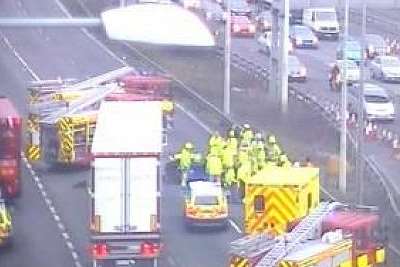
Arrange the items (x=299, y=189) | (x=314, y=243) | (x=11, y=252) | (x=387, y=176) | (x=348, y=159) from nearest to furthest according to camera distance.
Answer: (x=314, y=243) → (x=299, y=189) → (x=11, y=252) → (x=387, y=176) → (x=348, y=159)

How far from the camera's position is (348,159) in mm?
31062

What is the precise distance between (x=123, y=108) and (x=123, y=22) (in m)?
14.7

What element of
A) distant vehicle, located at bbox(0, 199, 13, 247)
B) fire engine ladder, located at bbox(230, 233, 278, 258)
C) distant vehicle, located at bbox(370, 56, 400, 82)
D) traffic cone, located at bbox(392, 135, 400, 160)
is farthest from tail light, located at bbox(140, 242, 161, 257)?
distant vehicle, located at bbox(370, 56, 400, 82)

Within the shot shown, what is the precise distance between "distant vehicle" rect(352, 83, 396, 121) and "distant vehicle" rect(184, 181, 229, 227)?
1271 cm

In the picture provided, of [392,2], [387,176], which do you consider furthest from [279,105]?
[392,2]

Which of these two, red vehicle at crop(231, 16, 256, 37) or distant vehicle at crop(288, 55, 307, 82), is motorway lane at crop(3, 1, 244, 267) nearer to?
distant vehicle at crop(288, 55, 307, 82)

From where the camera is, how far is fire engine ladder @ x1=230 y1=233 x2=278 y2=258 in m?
17.7

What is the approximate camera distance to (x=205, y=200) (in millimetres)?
23875

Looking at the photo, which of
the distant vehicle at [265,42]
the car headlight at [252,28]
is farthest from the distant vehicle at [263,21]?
the distant vehicle at [265,42]

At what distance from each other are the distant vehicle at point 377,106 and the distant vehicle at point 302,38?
12.5m

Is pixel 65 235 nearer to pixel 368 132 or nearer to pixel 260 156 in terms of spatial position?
pixel 260 156

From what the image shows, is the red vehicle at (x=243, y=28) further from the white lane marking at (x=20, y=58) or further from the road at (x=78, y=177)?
the white lane marking at (x=20, y=58)

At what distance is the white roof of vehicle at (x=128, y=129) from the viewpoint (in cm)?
2014

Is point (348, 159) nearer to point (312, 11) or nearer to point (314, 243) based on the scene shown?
point (314, 243)
